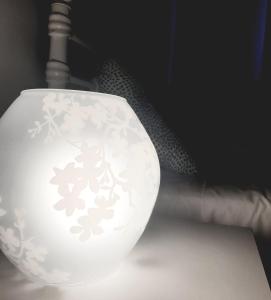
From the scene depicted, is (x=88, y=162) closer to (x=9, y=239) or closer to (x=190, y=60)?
(x=9, y=239)

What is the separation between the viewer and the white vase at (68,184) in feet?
1.36

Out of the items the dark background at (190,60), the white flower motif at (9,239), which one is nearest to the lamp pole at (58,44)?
the dark background at (190,60)

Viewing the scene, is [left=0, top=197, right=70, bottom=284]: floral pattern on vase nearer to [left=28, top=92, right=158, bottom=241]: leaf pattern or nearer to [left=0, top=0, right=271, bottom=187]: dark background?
[left=28, top=92, right=158, bottom=241]: leaf pattern

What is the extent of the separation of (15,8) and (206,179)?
0.80 metres

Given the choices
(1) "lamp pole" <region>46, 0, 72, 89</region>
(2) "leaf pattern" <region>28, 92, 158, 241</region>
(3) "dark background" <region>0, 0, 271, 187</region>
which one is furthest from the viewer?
(3) "dark background" <region>0, 0, 271, 187</region>

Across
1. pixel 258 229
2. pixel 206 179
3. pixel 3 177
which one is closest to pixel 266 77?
pixel 206 179

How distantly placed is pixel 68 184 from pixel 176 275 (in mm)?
269

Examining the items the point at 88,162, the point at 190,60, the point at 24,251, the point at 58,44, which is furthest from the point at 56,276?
the point at 190,60

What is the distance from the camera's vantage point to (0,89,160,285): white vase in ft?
1.36

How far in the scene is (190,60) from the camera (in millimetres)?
1959

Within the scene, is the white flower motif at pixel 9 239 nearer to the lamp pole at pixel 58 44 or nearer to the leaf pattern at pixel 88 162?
the leaf pattern at pixel 88 162

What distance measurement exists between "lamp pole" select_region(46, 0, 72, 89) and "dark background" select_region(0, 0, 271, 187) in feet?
0.38

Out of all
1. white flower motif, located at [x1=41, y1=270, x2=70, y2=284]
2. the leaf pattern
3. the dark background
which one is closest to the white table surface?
white flower motif, located at [x1=41, y1=270, x2=70, y2=284]

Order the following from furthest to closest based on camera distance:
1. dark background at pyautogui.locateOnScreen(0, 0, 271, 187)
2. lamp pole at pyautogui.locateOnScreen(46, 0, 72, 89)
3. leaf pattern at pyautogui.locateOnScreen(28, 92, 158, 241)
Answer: dark background at pyautogui.locateOnScreen(0, 0, 271, 187) < lamp pole at pyautogui.locateOnScreen(46, 0, 72, 89) < leaf pattern at pyautogui.locateOnScreen(28, 92, 158, 241)
